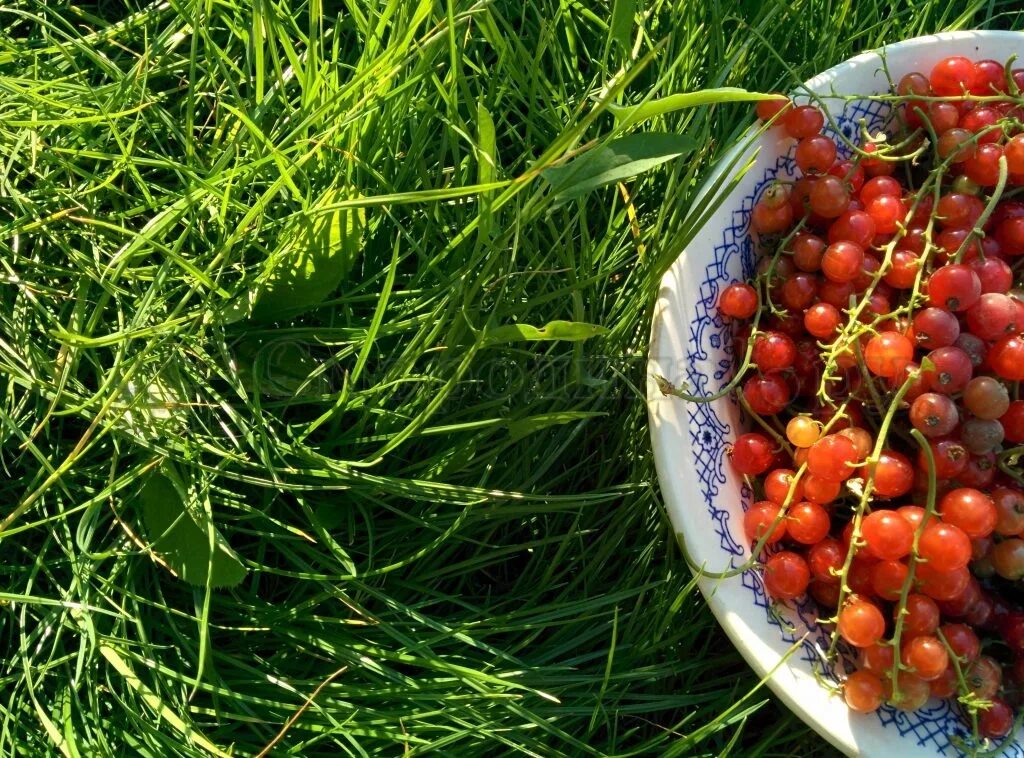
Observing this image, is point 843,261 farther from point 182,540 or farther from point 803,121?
point 182,540

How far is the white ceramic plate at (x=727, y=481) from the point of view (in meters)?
0.73

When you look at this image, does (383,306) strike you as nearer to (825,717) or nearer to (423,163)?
(423,163)

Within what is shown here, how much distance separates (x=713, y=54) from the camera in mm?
879

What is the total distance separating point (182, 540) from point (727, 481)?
1.59 feet

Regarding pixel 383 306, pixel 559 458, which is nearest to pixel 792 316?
pixel 559 458

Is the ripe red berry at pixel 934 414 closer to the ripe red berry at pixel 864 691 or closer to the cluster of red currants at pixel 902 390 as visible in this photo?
the cluster of red currants at pixel 902 390

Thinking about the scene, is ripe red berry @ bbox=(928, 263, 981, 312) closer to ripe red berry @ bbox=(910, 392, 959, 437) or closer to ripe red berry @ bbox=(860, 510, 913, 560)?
ripe red berry @ bbox=(910, 392, 959, 437)

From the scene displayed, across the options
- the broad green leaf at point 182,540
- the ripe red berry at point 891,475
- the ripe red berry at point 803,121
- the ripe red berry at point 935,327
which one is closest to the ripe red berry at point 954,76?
the ripe red berry at point 803,121

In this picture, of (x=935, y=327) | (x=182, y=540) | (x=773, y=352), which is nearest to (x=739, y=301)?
(x=773, y=352)

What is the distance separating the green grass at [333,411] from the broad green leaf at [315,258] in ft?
0.06

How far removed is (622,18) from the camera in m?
0.68

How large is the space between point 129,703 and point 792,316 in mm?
686

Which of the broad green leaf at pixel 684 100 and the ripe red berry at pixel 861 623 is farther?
the ripe red berry at pixel 861 623

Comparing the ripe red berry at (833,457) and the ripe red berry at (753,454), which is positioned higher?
the ripe red berry at (833,457)
